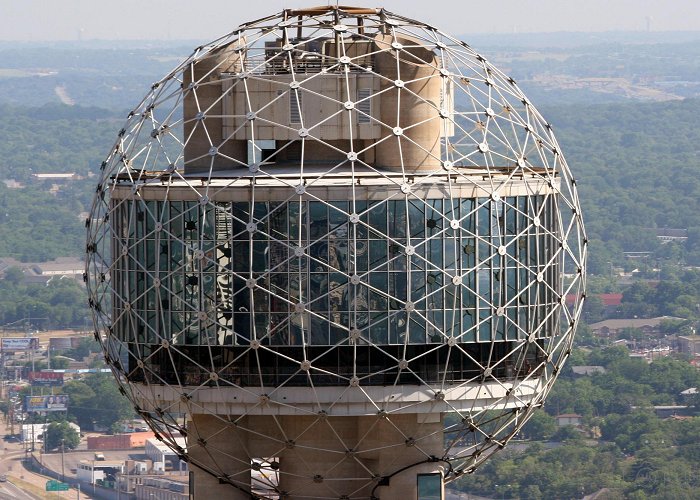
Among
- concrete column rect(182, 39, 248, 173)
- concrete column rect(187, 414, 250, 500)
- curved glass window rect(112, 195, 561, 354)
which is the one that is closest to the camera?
curved glass window rect(112, 195, 561, 354)

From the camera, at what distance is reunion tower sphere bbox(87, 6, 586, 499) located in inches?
2229

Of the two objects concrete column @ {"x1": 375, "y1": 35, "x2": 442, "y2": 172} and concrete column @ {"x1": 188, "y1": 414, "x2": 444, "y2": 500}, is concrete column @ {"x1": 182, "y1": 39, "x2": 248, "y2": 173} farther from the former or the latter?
concrete column @ {"x1": 188, "y1": 414, "x2": 444, "y2": 500}

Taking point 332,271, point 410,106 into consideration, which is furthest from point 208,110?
point 332,271

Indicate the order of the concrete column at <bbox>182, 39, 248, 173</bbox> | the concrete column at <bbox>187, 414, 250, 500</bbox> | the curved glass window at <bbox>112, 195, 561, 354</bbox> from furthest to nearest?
the concrete column at <bbox>182, 39, 248, 173</bbox> → the concrete column at <bbox>187, 414, 250, 500</bbox> → the curved glass window at <bbox>112, 195, 561, 354</bbox>

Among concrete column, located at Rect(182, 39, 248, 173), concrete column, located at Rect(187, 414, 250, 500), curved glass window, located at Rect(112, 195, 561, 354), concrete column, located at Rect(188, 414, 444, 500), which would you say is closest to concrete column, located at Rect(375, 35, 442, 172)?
curved glass window, located at Rect(112, 195, 561, 354)

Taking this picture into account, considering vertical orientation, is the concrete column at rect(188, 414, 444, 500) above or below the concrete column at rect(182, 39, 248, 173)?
below

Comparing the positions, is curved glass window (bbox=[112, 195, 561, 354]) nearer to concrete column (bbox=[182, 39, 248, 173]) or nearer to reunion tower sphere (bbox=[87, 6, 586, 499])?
reunion tower sphere (bbox=[87, 6, 586, 499])

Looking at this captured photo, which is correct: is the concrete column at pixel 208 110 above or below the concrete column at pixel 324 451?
above

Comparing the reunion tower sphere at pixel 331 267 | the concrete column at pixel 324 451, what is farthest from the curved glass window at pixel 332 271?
the concrete column at pixel 324 451

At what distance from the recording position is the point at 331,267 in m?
56.3

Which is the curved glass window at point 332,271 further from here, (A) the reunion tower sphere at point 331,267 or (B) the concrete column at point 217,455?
(B) the concrete column at point 217,455

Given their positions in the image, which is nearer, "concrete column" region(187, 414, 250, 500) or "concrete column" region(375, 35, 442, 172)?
"concrete column" region(375, 35, 442, 172)

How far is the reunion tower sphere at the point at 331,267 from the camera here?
56.6m

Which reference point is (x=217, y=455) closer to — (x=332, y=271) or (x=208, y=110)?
(x=332, y=271)
